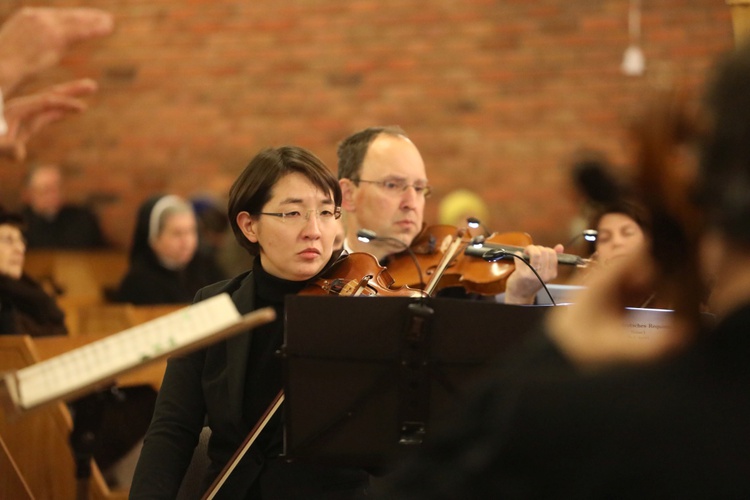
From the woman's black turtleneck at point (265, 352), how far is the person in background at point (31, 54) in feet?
2.92

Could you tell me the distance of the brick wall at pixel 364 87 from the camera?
6.64m

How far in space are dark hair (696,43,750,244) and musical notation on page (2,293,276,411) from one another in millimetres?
822

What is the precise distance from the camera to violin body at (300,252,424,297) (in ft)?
8.09

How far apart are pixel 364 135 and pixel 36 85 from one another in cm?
476

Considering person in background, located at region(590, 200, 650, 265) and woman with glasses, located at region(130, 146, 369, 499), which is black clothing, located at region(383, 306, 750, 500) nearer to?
woman with glasses, located at region(130, 146, 369, 499)

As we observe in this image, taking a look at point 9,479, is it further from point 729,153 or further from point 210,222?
point 210,222

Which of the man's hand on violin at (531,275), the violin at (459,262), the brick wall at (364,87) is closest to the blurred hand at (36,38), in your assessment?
the violin at (459,262)

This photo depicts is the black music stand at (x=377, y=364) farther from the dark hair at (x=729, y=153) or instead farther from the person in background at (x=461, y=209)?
the person in background at (x=461, y=209)

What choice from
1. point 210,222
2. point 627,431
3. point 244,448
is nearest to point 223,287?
point 244,448

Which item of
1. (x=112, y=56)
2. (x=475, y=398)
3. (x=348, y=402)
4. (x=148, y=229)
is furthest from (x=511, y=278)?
(x=112, y=56)

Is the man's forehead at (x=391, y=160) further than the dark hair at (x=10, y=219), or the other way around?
the dark hair at (x=10, y=219)

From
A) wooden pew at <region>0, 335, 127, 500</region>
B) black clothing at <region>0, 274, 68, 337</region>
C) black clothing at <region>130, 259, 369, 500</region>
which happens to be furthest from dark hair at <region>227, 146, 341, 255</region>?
black clothing at <region>0, 274, 68, 337</region>

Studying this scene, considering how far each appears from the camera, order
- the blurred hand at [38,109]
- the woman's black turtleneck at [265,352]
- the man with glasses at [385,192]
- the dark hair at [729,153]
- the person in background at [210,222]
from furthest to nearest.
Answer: the person in background at [210,222]
the man with glasses at [385,192]
the blurred hand at [38,109]
the woman's black turtleneck at [265,352]
the dark hair at [729,153]

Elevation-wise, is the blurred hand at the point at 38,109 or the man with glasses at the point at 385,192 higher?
the blurred hand at the point at 38,109
